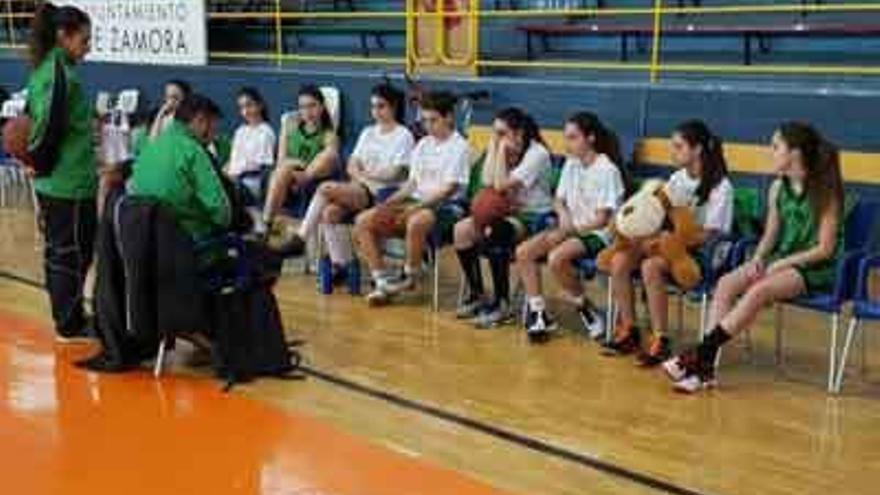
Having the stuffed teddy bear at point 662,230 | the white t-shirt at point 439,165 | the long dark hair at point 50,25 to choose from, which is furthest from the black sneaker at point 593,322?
the long dark hair at point 50,25

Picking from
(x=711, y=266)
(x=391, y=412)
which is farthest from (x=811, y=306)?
(x=391, y=412)

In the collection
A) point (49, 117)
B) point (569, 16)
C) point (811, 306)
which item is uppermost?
point (569, 16)

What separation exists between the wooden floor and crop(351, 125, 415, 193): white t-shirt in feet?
3.00

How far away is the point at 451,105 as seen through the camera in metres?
6.59

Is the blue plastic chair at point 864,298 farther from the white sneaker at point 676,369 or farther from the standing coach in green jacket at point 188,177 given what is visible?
the standing coach in green jacket at point 188,177

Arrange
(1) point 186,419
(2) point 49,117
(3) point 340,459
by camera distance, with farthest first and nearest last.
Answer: (2) point 49,117 < (1) point 186,419 < (3) point 340,459

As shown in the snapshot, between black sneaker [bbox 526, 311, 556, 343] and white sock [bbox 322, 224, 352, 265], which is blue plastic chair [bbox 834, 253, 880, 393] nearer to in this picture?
black sneaker [bbox 526, 311, 556, 343]

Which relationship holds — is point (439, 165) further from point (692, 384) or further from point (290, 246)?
point (692, 384)

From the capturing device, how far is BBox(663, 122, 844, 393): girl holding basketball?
495 centimetres

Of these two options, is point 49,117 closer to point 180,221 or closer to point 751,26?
point 180,221

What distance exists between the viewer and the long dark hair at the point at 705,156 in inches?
215

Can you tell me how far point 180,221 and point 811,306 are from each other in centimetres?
266

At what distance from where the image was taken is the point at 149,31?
9992 millimetres

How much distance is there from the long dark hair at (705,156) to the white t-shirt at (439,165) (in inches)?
53.7
